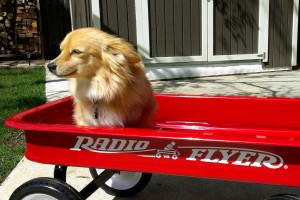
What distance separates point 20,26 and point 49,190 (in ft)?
28.3

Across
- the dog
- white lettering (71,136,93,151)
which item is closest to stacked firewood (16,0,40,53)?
the dog

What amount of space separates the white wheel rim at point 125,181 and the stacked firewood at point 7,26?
26.1ft

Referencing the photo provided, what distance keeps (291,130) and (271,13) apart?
15.9 ft

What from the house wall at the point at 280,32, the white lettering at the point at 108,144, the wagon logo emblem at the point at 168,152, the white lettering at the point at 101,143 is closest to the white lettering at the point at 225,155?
the wagon logo emblem at the point at 168,152

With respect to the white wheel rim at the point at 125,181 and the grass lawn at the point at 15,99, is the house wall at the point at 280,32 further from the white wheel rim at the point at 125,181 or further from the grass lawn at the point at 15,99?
the white wheel rim at the point at 125,181

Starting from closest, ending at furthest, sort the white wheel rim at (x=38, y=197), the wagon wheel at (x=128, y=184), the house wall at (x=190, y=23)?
the white wheel rim at (x=38, y=197) < the wagon wheel at (x=128, y=184) < the house wall at (x=190, y=23)

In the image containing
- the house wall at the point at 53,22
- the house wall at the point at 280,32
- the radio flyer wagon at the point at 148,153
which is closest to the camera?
the radio flyer wagon at the point at 148,153

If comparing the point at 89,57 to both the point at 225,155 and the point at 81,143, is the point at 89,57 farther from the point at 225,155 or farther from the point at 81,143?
the point at 225,155

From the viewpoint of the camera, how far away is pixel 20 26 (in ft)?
32.7

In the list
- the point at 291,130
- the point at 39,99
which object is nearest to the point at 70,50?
the point at 291,130

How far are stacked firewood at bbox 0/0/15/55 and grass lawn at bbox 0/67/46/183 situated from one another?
187 centimetres

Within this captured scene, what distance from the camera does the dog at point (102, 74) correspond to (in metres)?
2.22

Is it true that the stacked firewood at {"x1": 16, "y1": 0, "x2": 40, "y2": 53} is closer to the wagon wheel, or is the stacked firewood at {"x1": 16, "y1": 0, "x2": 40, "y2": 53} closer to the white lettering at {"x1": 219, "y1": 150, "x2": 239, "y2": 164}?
the wagon wheel

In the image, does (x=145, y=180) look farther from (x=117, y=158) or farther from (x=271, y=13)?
(x=271, y=13)
